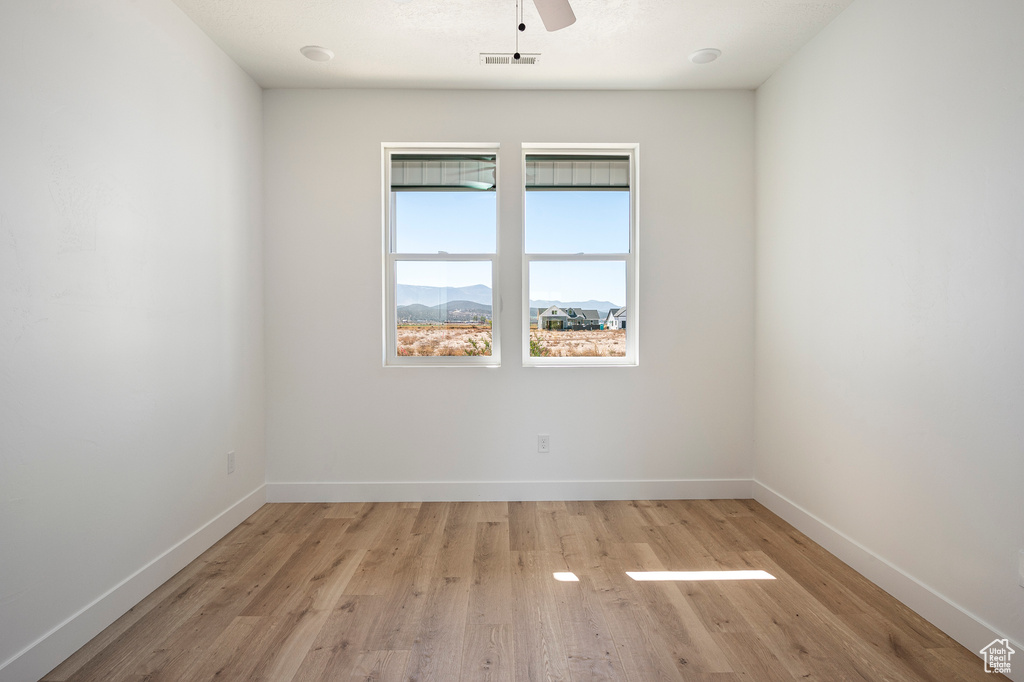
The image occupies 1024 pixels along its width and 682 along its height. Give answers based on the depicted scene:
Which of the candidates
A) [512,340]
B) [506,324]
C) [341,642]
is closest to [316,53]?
[506,324]

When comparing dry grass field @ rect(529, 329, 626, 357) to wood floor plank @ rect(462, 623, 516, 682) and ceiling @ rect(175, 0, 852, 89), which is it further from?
wood floor plank @ rect(462, 623, 516, 682)

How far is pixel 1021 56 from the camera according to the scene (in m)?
1.81

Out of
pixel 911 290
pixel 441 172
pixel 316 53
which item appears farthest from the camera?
pixel 441 172

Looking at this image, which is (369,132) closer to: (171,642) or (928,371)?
(171,642)

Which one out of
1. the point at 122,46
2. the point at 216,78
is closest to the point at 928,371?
the point at 122,46

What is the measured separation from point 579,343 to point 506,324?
21.4 inches

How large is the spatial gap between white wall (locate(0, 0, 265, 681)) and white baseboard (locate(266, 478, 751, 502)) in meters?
0.57

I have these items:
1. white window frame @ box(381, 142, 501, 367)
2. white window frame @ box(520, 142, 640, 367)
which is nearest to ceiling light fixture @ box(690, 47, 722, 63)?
white window frame @ box(520, 142, 640, 367)

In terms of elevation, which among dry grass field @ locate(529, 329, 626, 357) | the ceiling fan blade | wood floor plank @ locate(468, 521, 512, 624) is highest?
the ceiling fan blade

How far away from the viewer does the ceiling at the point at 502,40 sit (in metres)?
2.72

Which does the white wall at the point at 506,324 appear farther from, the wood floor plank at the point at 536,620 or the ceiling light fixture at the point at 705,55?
the wood floor plank at the point at 536,620

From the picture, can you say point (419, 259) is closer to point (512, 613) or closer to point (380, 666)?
point (512, 613)

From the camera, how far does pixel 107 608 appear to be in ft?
7.09

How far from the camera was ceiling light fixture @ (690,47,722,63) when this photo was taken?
314 centimetres
